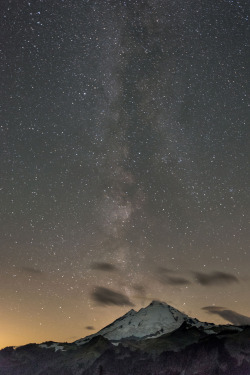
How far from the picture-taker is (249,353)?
648 ft

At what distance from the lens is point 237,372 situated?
19612 cm

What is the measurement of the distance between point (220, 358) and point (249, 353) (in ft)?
50.5

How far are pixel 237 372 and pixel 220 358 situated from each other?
34.5 ft

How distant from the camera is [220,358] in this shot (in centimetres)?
19950

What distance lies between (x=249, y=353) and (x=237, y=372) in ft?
38.2
